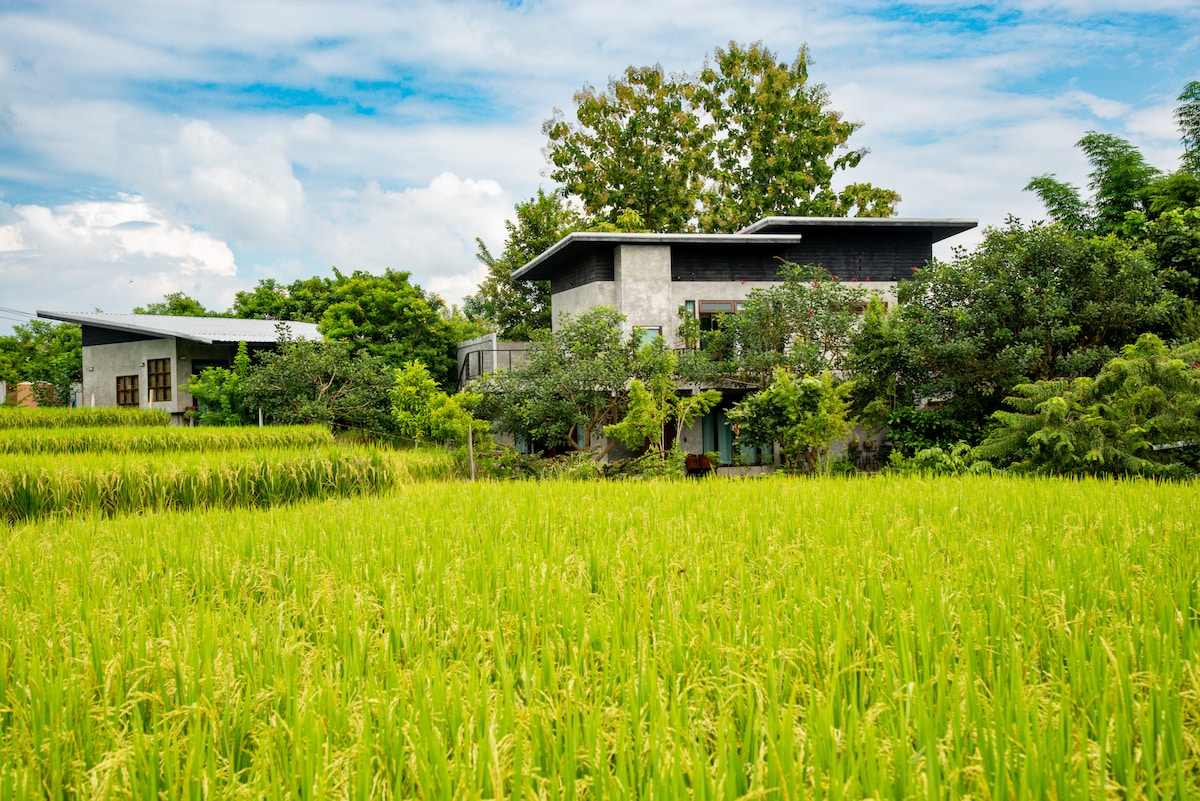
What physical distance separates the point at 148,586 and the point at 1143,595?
5.10m

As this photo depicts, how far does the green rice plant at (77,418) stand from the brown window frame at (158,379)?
332 cm

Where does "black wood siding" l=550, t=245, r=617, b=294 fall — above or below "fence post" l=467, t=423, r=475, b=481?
above

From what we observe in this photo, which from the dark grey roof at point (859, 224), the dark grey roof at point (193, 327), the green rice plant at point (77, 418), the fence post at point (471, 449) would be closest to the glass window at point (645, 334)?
the dark grey roof at point (859, 224)

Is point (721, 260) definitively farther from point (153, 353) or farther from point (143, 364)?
point (143, 364)

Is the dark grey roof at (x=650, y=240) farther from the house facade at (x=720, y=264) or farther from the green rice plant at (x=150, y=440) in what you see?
the green rice plant at (x=150, y=440)

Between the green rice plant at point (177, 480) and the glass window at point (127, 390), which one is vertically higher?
the glass window at point (127, 390)

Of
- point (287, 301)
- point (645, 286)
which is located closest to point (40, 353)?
point (287, 301)

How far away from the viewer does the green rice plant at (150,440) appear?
1447 cm

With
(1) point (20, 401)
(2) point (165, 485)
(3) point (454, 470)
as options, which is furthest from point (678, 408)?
(1) point (20, 401)

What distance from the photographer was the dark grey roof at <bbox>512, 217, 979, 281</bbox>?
829 inches

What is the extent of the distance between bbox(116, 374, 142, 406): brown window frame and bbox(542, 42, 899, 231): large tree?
16976 mm

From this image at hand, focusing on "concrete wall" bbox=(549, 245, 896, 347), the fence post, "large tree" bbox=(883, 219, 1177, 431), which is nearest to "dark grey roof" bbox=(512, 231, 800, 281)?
"concrete wall" bbox=(549, 245, 896, 347)

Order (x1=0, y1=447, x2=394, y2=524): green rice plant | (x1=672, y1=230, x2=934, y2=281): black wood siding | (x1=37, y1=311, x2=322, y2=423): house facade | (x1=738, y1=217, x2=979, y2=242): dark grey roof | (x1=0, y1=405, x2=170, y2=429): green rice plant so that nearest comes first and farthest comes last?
(x1=0, y1=447, x2=394, y2=524): green rice plant, (x1=0, y1=405, x2=170, y2=429): green rice plant, (x1=738, y1=217, x2=979, y2=242): dark grey roof, (x1=672, y1=230, x2=934, y2=281): black wood siding, (x1=37, y1=311, x2=322, y2=423): house facade

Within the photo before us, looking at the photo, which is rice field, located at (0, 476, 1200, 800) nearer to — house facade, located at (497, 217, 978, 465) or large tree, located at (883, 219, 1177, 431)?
large tree, located at (883, 219, 1177, 431)
